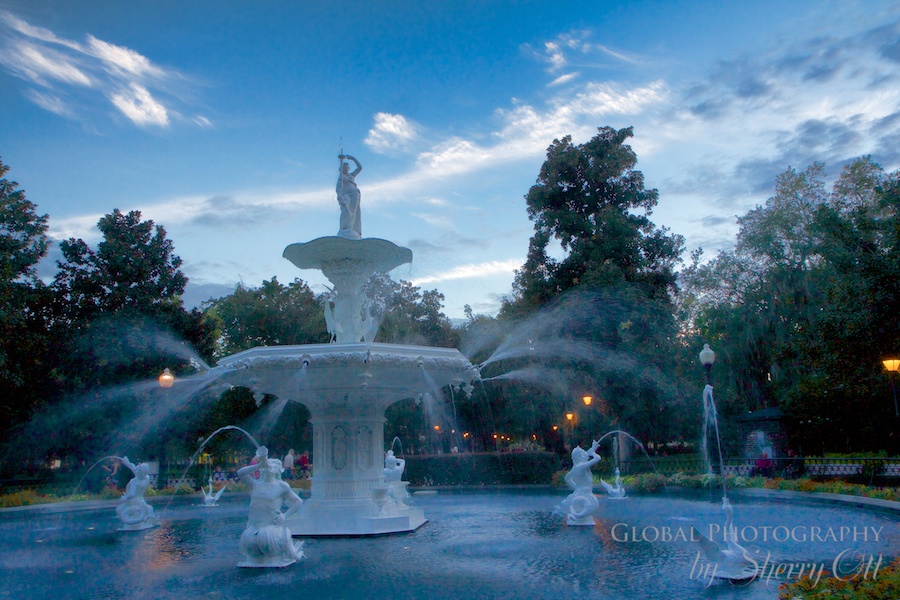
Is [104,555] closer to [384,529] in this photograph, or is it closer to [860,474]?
[384,529]

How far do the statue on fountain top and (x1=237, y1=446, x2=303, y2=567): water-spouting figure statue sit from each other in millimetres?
6169

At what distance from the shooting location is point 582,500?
513 inches

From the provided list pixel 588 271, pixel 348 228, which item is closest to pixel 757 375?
pixel 588 271

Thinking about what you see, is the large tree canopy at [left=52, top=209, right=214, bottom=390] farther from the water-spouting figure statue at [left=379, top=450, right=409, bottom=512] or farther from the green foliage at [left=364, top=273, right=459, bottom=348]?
the water-spouting figure statue at [left=379, top=450, right=409, bottom=512]

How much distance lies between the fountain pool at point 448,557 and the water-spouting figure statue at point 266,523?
0.69 ft

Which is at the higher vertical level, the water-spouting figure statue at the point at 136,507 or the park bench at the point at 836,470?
the water-spouting figure statue at the point at 136,507

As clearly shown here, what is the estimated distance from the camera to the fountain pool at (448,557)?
7570 millimetres

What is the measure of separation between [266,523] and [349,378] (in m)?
3.53

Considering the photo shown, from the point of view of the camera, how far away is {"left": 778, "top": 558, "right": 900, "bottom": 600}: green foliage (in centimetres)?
565

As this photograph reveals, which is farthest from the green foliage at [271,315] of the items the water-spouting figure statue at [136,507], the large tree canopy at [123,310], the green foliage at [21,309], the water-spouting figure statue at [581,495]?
the water-spouting figure statue at [581,495]

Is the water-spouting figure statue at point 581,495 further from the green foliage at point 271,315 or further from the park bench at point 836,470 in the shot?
the green foliage at point 271,315

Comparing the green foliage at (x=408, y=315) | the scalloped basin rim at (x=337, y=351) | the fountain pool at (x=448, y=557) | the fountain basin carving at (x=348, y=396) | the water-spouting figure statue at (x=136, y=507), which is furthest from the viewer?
the green foliage at (x=408, y=315)

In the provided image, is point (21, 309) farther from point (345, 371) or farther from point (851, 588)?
point (851, 588)

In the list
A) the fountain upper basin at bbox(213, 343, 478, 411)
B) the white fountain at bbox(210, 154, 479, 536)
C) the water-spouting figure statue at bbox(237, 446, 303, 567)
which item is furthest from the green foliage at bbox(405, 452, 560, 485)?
the water-spouting figure statue at bbox(237, 446, 303, 567)
